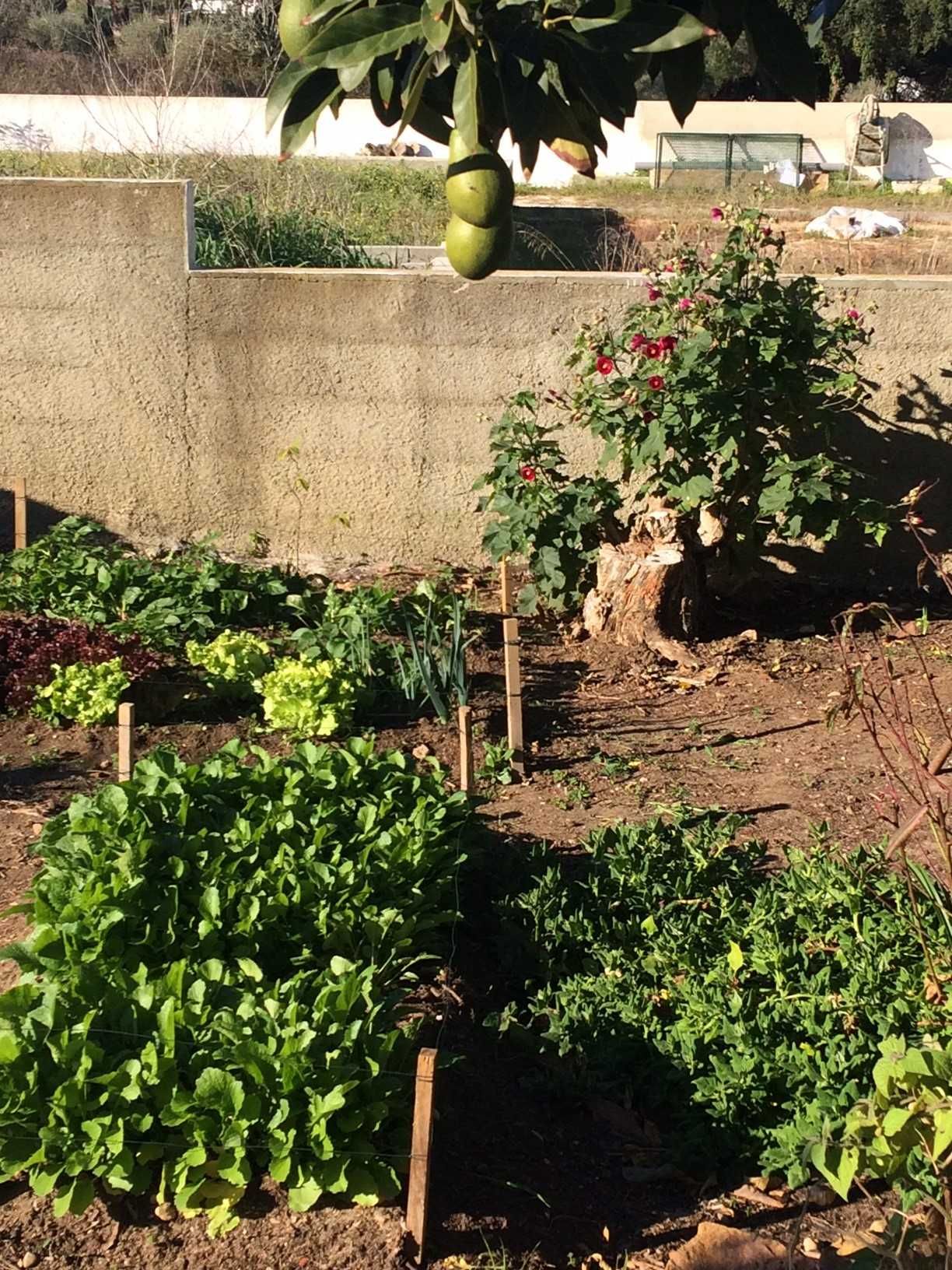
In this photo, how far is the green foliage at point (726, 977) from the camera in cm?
313

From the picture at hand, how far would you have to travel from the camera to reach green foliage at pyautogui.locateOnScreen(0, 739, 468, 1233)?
2.68m

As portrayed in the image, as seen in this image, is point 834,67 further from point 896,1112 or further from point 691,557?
point 896,1112

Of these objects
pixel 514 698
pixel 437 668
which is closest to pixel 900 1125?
pixel 514 698

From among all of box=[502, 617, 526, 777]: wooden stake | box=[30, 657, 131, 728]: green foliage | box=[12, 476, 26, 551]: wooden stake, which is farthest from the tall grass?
box=[502, 617, 526, 777]: wooden stake

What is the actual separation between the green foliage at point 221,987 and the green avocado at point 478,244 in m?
1.66

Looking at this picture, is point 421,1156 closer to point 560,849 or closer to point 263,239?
point 560,849

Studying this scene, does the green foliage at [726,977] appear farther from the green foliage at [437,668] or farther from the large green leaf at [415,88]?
the large green leaf at [415,88]

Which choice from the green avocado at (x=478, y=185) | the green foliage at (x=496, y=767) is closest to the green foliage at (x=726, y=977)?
the green foliage at (x=496, y=767)

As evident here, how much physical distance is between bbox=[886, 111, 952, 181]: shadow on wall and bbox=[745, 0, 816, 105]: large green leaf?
31739 mm

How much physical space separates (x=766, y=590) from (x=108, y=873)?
13.9ft

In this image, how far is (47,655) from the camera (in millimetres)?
5508

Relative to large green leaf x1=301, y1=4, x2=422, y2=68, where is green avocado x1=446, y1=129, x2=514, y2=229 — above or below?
below

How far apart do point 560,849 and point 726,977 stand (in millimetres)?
1014

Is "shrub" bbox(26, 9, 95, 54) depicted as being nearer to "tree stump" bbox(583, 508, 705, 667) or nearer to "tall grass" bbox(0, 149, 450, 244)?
"tall grass" bbox(0, 149, 450, 244)
